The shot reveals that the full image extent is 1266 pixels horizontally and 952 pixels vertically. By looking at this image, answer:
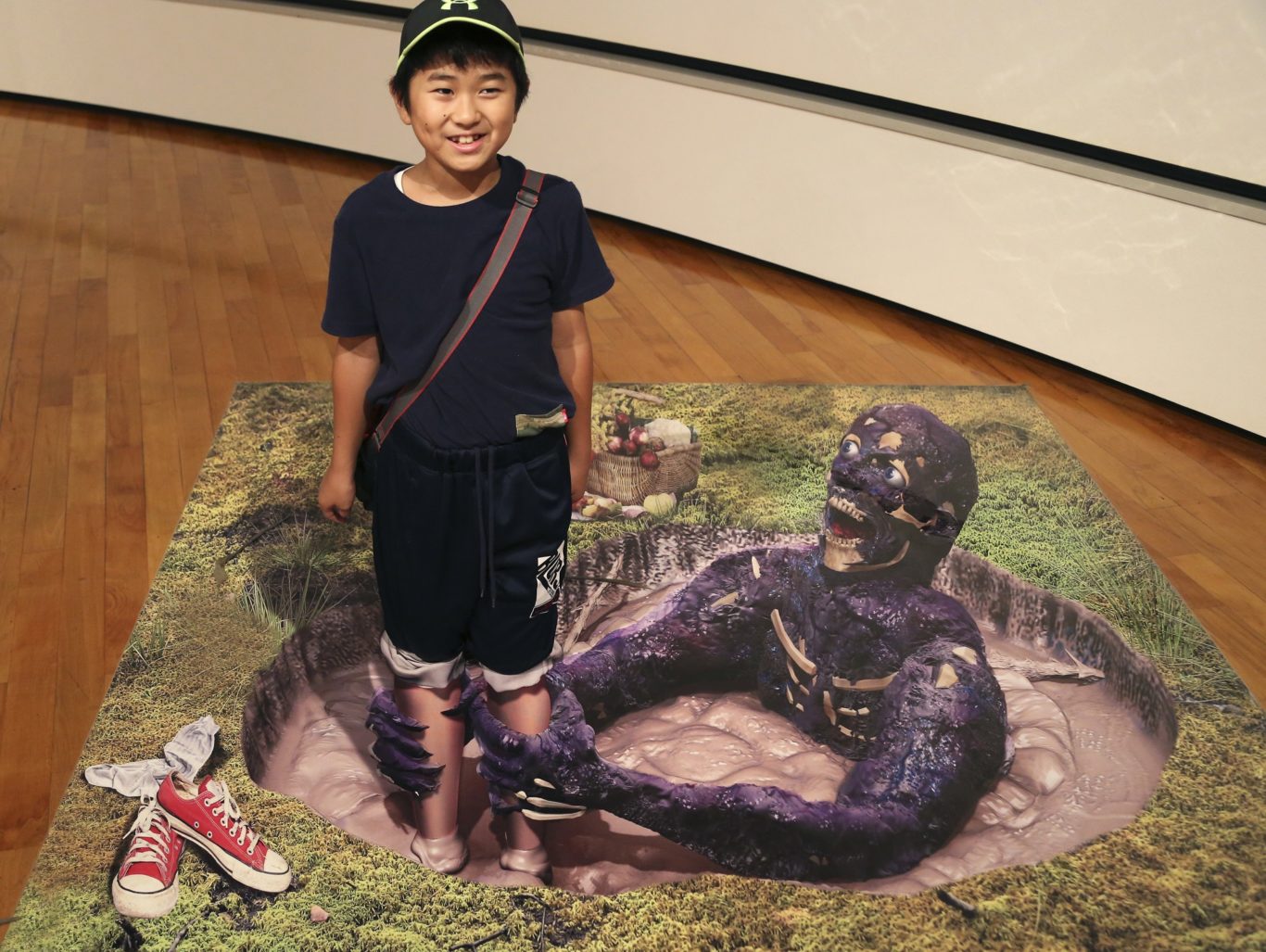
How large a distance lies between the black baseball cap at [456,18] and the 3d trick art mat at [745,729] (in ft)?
2.20

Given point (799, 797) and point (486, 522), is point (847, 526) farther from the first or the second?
point (486, 522)

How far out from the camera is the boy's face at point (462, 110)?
130 cm

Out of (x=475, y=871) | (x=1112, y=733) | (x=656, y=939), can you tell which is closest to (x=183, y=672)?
(x=475, y=871)

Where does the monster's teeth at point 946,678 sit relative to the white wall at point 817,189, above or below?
below

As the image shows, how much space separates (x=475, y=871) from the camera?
1.69 metres

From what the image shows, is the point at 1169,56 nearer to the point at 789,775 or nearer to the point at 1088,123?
the point at 1088,123

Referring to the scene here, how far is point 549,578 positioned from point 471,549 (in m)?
0.12

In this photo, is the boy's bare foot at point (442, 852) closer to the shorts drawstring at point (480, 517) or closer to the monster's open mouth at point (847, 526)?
the shorts drawstring at point (480, 517)

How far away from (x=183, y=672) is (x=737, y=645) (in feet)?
3.07

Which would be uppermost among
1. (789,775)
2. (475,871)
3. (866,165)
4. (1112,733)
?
(866,165)

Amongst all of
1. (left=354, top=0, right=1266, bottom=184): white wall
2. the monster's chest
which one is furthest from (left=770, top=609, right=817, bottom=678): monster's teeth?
(left=354, top=0, right=1266, bottom=184): white wall

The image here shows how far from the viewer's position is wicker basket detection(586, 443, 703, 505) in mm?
2516

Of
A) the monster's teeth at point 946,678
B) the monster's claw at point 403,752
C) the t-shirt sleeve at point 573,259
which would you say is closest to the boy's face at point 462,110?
the t-shirt sleeve at point 573,259

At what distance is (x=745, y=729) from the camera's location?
197 centimetres
